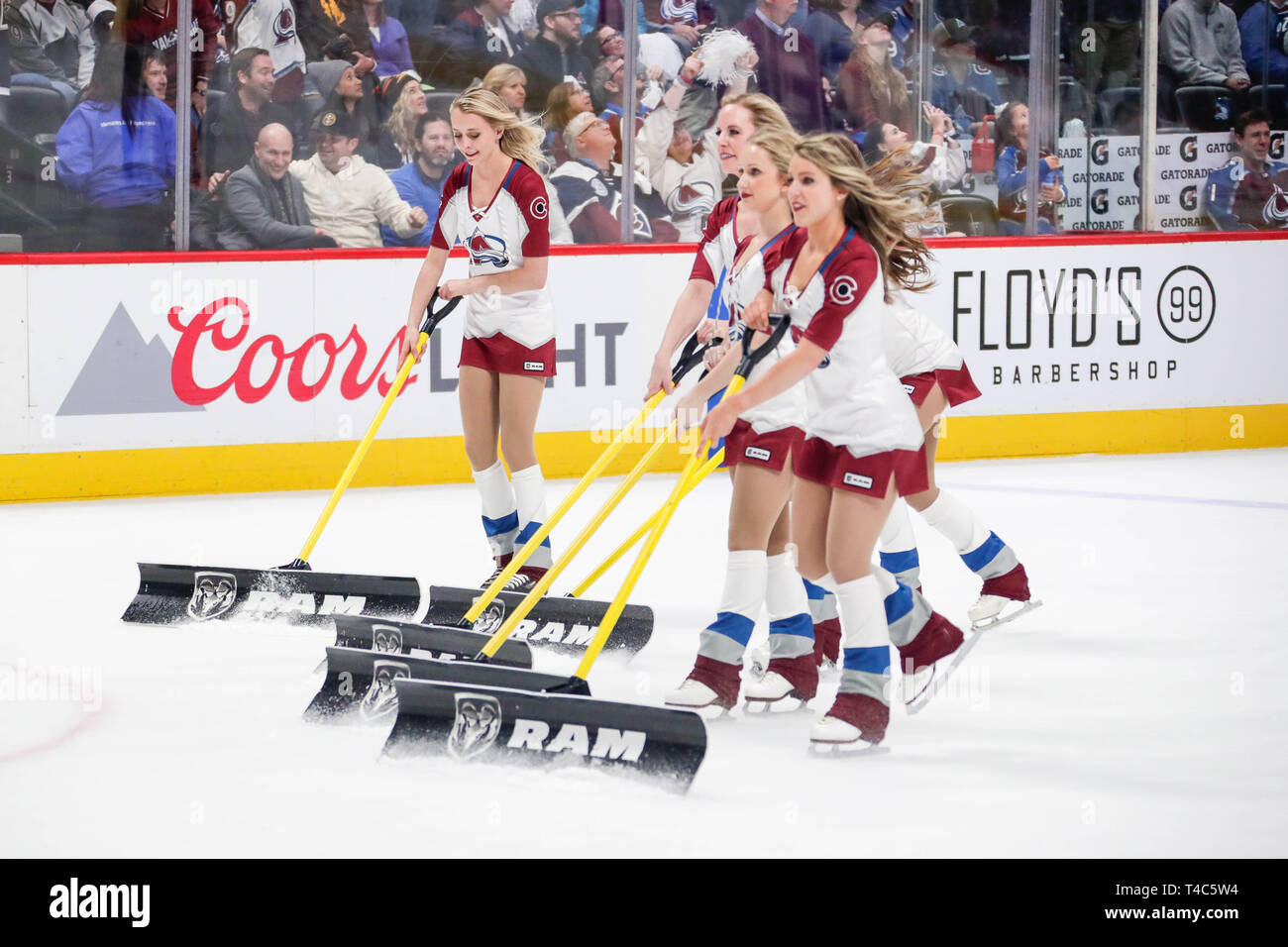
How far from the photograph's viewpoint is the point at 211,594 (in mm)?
5316

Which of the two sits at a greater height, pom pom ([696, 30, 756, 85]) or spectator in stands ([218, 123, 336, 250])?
pom pom ([696, 30, 756, 85])

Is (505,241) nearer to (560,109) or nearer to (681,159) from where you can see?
(560,109)

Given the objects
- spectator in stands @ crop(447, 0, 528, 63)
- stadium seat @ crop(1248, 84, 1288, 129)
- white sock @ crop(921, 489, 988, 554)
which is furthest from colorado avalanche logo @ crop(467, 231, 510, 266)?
stadium seat @ crop(1248, 84, 1288, 129)

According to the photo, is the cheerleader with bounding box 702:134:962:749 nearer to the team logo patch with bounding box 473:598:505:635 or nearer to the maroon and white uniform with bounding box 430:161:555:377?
the team logo patch with bounding box 473:598:505:635

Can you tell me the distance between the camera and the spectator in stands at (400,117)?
829 cm

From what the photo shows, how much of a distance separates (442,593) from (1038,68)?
5.52 meters

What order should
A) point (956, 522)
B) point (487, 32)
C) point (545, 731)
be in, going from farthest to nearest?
point (487, 32) → point (956, 522) → point (545, 731)

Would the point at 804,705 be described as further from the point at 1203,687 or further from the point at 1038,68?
the point at 1038,68

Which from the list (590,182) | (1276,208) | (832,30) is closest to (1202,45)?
(1276,208)

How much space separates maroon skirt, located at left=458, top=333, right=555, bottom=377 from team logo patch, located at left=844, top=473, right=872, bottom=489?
1.66m

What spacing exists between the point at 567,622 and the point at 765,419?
3.59 feet

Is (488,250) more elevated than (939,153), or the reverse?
(939,153)

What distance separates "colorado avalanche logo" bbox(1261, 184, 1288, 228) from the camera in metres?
9.91

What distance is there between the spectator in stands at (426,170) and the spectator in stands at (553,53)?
509 mm
